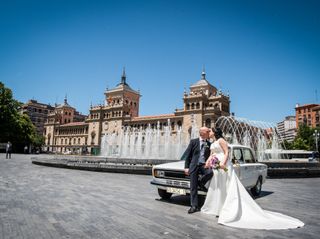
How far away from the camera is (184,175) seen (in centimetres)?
630

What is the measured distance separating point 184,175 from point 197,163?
0.65 metres

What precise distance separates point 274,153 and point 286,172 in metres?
24.3

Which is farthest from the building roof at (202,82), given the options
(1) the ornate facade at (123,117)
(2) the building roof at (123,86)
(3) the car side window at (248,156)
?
(3) the car side window at (248,156)

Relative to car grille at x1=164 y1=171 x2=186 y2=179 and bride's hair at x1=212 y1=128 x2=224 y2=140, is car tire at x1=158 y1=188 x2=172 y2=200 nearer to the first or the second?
car grille at x1=164 y1=171 x2=186 y2=179

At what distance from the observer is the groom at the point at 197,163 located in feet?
18.9

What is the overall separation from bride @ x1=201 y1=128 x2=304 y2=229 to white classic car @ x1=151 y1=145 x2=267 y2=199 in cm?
55

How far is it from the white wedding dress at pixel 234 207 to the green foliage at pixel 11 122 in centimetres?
5083

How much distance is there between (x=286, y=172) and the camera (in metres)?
15.8

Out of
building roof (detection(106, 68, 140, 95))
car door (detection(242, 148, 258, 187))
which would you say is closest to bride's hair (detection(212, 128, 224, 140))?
car door (detection(242, 148, 258, 187))

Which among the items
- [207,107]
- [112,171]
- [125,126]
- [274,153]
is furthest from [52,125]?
[112,171]

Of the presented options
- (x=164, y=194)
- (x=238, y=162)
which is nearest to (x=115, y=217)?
(x=164, y=194)

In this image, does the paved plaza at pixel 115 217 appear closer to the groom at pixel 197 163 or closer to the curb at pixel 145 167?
the groom at pixel 197 163

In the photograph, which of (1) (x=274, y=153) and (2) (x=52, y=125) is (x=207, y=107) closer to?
(1) (x=274, y=153)

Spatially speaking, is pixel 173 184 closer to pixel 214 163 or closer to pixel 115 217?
pixel 214 163
